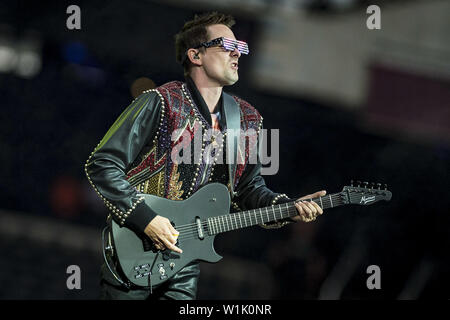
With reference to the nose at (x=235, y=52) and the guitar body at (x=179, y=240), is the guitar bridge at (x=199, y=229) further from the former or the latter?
the nose at (x=235, y=52)

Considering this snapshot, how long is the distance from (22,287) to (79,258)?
49.3 inches

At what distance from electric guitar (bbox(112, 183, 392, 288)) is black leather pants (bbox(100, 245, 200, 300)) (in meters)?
0.10

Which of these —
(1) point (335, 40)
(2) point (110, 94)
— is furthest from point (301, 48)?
(2) point (110, 94)

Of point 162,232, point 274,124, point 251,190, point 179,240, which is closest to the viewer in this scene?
point 162,232

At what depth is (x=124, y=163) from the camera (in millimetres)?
3566

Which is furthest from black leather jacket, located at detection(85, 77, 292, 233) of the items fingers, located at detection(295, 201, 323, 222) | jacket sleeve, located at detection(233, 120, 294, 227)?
fingers, located at detection(295, 201, 323, 222)

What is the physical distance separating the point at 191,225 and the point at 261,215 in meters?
0.43

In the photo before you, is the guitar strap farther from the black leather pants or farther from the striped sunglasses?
the black leather pants

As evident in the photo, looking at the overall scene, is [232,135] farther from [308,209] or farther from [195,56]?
[308,209]

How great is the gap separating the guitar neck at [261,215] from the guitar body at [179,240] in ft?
0.14

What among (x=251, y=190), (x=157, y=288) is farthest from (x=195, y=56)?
(x=157, y=288)

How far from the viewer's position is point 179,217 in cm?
362

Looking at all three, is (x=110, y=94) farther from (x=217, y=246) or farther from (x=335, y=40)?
(x=335, y=40)
